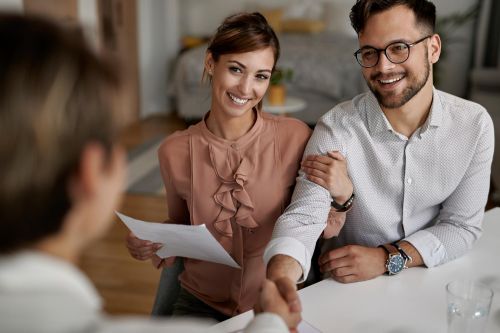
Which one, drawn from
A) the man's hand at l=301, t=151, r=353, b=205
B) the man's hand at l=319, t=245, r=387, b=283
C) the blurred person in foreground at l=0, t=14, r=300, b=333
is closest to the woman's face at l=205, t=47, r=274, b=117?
the man's hand at l=301, t=151, r=353, b=205

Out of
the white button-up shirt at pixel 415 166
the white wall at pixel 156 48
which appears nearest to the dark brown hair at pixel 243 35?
the white button-up shirt at pixel 415 166

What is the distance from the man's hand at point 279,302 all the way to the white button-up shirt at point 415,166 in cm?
46

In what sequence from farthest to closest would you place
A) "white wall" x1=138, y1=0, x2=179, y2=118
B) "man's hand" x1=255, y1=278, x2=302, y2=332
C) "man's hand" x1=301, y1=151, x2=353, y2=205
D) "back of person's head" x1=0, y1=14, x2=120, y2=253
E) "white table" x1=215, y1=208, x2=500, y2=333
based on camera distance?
"white wall" x1=138, y1=0, x2=179, y2=118
"man's hand" x1=301, y1=151, x2=353, y2=205
"white table" x1=215, y1=208, x2=500, y2=333
"man's hand" x1=255, y1=278, x2=302, y2=332
"back of person's head" x1=0, y1=14, x2=120, y2=253

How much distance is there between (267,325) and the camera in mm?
761

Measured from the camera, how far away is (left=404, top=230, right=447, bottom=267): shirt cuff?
1314mm

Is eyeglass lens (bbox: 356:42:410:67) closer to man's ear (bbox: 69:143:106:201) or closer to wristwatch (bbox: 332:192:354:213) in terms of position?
wristwatch (bbox: 332:192:354:213)

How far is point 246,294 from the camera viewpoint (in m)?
1.44

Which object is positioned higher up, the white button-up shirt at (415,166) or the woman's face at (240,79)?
the woman's face at (240,79)

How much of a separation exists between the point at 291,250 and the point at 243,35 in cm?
58

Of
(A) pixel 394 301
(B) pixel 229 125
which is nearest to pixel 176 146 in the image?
(B) pixel 229 125

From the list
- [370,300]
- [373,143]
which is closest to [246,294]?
[370,300]

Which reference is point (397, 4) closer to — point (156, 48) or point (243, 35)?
point (243, 35)

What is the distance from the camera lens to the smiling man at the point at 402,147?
1427 millimetres

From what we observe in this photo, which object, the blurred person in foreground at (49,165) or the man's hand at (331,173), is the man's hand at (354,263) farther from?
the blurred person in foreground at (49,165)
